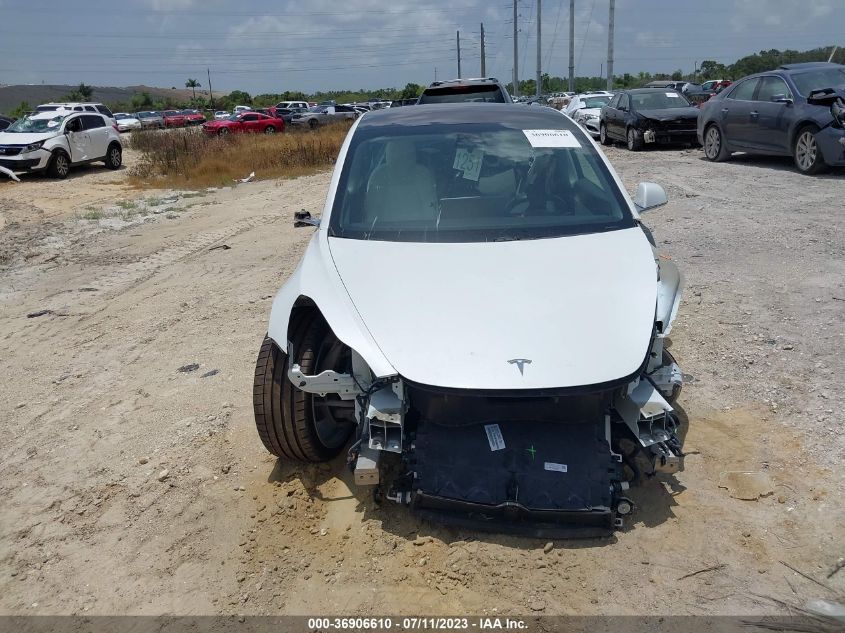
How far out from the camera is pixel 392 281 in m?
3.08

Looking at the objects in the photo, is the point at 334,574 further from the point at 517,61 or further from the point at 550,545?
the point at 517,61

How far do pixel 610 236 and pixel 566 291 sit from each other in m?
0.67

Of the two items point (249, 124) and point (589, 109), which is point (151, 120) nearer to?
point (249, 124)

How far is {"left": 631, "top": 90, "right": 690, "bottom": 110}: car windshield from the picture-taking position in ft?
55.6

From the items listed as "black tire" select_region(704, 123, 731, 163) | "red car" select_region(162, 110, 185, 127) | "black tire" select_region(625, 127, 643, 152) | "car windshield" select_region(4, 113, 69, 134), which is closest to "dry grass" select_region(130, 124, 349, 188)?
"car windshield" select_region(4, 113, 69, 134)

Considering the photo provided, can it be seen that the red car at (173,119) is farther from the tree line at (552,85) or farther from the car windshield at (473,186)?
the car windshield at (473,186)

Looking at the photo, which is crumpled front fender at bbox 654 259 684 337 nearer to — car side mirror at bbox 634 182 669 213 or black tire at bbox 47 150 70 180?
car side mirror at bbox 634 182 669 213

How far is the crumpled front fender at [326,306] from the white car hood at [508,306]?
0.04 m

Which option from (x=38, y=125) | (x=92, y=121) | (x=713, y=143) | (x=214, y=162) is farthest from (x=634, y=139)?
(x=38, y=125)

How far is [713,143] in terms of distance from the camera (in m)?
13.6

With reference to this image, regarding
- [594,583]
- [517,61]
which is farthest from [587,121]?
[517,61]

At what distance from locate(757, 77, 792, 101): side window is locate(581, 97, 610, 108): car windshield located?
11.4m

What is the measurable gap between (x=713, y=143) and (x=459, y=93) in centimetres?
628

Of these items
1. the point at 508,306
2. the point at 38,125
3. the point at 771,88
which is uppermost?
the point at 38,125
